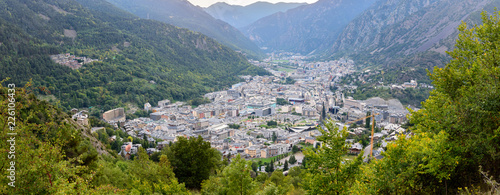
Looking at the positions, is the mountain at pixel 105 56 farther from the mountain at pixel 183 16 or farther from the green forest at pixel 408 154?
the mountain at pixel 183 16

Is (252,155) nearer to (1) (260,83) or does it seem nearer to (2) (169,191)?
(2) (169,191)

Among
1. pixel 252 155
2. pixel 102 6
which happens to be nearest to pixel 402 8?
pixel 102 6

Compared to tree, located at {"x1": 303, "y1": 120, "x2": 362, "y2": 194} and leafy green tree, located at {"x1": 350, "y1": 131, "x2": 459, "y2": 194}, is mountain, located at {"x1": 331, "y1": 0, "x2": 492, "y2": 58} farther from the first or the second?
tree, located at {"x1": 303, "y1": 120, "x2": 362, "y2": 194}

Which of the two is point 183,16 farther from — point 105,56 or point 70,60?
point 70,60

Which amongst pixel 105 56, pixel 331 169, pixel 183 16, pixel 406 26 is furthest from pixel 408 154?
pixel 183 16

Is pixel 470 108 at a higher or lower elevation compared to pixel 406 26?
lower

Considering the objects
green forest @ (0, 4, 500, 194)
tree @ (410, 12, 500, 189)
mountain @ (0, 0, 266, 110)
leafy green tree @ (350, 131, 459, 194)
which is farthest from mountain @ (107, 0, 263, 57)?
leafy green tree @ (350, 131, 459, 194)
